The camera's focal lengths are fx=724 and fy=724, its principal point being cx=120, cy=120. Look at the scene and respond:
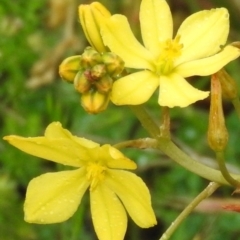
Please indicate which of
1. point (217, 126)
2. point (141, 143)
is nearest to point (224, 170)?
point (217, 126)

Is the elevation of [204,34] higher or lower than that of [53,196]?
higher

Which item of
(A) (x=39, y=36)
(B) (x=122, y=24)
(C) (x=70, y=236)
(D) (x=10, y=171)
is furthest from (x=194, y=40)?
(A) (x=39, y=36)

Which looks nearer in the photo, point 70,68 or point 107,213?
point 70,68

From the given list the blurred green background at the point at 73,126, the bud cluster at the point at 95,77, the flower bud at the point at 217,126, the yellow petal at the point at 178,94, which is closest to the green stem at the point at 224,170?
the flower bud at the point at 217,126

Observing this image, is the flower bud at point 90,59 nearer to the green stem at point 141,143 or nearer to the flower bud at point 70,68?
the flower bud at point 70,68

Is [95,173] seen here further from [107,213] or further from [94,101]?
[94,101]

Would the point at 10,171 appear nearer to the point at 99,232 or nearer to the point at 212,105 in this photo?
the point at 99,232

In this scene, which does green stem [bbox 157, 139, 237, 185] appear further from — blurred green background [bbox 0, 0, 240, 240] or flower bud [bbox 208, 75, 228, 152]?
blurred green background [bbox 0, 0, 240, 240]
